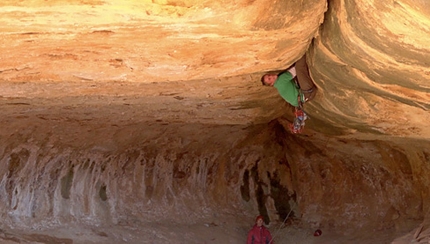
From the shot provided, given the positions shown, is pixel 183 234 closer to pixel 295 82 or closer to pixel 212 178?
pixel 212 178

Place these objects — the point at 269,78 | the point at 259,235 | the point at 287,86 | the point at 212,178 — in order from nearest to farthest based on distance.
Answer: the point at 269,78 < the point at 287,86 < the point at 259,235 < the point at 212,178

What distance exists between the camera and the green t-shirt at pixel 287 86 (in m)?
4.81

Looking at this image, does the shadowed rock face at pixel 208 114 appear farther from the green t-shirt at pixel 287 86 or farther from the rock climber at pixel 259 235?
the rock climber at pixel 259 235

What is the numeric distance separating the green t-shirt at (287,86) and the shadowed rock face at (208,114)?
24 cm

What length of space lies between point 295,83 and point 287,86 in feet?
0.45

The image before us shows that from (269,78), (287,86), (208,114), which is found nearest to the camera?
(269,78)

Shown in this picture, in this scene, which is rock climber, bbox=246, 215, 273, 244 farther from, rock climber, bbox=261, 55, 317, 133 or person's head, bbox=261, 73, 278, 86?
person's head, bbox=261, 73, 278, 86

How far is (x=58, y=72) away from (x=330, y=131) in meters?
3.35

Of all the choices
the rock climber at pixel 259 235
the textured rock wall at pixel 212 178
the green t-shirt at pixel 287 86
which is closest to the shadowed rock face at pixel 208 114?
the textured rock wall at pixel 212 178

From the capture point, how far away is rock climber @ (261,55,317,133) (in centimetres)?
479

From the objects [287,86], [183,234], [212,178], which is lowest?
[183,234]

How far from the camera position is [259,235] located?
261 inches

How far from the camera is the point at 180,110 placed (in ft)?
18.6

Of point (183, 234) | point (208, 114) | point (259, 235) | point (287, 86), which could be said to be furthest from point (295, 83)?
point (183, 234)
